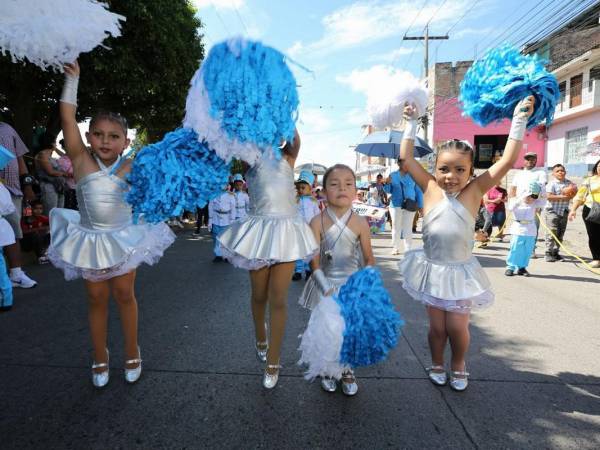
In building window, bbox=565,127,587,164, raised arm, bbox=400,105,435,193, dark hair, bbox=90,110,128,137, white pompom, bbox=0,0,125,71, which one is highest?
building window, bbox=565,127,587,164

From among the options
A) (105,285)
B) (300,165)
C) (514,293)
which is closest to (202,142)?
(105,285)

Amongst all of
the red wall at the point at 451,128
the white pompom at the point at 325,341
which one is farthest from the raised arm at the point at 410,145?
the red wall at the point at 451,128

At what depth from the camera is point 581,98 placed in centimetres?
2525

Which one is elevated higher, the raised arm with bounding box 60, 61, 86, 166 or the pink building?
the pink building

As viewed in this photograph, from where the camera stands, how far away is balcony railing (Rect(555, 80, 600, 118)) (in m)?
23.5

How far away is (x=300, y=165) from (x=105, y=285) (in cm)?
1054

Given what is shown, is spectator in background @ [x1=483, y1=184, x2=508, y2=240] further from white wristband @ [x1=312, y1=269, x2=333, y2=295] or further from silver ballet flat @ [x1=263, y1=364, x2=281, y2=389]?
silver ballet flat @ [x1=263, y1=364, x2=281, y2=389]

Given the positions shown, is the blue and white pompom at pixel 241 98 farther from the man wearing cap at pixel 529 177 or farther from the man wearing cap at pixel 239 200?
the man wearing cap at pixel 529 177

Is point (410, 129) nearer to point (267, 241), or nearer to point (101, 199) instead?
point (267, 241)

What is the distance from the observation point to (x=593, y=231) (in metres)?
6.91

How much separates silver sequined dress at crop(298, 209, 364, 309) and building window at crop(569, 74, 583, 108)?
3000 centimetres

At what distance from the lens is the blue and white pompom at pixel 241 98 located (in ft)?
6.61

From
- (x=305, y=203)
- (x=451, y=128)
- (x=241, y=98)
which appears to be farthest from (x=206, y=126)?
(x=451, y=128)

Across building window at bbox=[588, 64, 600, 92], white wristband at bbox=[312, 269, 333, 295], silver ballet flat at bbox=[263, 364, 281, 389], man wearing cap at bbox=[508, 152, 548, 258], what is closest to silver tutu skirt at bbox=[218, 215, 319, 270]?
white wristband at bbox=[312, 269, 333, 295]
